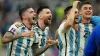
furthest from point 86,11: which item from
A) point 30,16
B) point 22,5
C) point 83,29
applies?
point 22,5

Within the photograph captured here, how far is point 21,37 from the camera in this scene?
818cm

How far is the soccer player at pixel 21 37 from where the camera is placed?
315 inches

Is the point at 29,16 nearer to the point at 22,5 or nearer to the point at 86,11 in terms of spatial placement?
the point at 86,11

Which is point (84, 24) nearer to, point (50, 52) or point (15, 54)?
point (15, 54)

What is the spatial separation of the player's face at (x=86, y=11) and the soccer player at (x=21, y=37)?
38.8 inches

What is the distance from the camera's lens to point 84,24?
8.84m

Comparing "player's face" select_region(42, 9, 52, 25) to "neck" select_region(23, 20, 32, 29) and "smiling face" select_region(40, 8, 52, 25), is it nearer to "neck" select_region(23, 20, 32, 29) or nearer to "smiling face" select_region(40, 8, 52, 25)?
"smiling face" select_region(40, 8, 52, 25)

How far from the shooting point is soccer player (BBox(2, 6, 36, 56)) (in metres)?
7.99

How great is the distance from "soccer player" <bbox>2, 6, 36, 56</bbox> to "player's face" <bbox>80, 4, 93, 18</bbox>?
0.99m

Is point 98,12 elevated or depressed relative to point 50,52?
elevated

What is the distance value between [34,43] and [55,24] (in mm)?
6473

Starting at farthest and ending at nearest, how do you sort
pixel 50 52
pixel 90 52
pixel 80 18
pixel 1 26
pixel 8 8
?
pixel 8 8 → pixel 1 26 → pixel 50 52 → pixel 80 18 → pixel 90 52

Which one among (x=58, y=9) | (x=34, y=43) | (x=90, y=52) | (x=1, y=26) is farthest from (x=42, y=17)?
(x=58, y=9)

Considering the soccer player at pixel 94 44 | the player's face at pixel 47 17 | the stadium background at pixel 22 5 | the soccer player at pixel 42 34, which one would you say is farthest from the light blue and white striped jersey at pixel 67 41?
the stadium background at pixel 22 5
